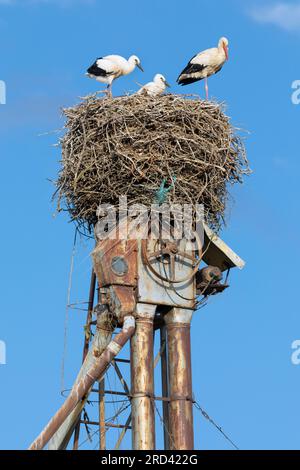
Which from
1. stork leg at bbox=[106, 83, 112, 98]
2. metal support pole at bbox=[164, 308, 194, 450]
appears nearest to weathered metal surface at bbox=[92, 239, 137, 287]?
metal support pole at bbox=[164, 308, 194, 450]

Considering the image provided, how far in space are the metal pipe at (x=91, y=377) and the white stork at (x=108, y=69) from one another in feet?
22.8

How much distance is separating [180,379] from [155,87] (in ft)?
20.5

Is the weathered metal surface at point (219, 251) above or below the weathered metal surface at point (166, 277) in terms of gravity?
above

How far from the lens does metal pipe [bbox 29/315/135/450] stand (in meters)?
20.6

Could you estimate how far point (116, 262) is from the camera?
72.4 feet

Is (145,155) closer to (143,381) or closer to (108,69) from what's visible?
(143,381)

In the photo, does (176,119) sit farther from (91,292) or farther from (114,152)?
(91,292)

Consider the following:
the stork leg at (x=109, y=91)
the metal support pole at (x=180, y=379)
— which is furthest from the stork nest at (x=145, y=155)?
the metal support pole at (x=180, y=379)

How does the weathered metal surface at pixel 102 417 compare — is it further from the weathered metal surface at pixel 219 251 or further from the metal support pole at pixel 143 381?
the weathered metal surface at pixel 219 251

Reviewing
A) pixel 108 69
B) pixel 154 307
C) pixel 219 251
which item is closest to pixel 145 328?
pixel 154 307

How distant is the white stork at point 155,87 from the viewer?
2456 centimetres

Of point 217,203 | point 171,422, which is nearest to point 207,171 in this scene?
point 217,203

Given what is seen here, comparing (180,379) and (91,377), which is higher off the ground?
(180,379)

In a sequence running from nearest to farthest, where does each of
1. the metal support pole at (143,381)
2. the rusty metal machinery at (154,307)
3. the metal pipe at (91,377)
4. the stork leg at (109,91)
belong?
the metal pipe at (91,377), the metal support pole at (143,381), the rusty metal machinery at (154,307), the stork leg at (109,91)
